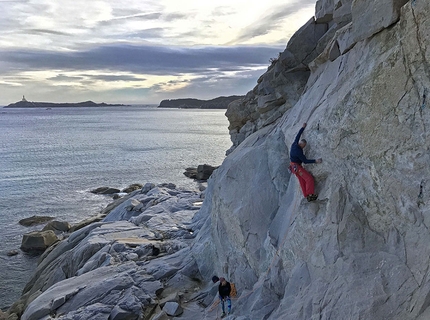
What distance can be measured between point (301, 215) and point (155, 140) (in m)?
95.5

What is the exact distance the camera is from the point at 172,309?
16172 mm

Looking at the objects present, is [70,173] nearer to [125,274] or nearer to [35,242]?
[35,242]

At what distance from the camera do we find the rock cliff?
29.2ft

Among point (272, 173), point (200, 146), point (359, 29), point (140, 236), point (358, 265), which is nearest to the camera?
point (358, 265)

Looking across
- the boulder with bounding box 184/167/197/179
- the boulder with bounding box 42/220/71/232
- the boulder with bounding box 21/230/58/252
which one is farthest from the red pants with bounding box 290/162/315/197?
the boulder with bounding box 184/167/197/179

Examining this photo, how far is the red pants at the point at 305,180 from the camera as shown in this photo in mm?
11891

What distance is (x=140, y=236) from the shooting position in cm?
2458

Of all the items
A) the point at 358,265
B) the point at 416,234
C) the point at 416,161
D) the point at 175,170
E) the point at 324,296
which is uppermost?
the point at 416,161

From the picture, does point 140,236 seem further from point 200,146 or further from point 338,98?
point 200,146

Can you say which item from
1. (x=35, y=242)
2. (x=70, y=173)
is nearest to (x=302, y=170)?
(x=35, y=242)

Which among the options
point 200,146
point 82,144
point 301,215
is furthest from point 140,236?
point 82,144

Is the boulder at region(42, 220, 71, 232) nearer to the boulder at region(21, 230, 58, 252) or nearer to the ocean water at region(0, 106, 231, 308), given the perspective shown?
the ocean water at region(0, 106, 231, 308)

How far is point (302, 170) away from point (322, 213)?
1492 mm

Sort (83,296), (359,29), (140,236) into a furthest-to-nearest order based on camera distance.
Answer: (140,236) < (83,296) < (359,29)
